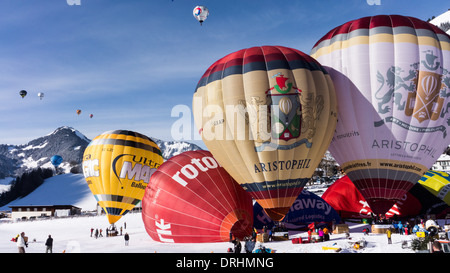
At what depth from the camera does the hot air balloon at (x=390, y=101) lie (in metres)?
16.6

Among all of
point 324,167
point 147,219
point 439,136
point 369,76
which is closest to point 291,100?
A: point 369,76

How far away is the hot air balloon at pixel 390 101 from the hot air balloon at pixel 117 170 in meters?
14.4

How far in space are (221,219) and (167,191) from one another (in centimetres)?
279

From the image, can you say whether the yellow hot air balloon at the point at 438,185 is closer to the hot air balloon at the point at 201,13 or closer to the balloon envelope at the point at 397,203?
the balloon envelope at the point at 397,203

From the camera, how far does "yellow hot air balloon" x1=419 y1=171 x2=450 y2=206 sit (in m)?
23.8

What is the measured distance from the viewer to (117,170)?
25.4m

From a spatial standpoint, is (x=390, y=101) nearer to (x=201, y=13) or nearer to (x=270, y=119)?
(x=270, y=119)

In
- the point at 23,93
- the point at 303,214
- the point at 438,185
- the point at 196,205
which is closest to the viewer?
the point at 196,205

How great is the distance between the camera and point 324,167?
240 feet

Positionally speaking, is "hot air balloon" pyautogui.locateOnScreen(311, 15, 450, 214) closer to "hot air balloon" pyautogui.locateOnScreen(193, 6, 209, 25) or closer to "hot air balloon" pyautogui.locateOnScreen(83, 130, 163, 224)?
"hot air balloon" pyautogui.locateOnScreen(83, 130, 163, 224)

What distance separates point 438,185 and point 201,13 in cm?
2289

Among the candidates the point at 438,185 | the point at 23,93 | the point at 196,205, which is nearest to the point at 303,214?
the point at 196,205
